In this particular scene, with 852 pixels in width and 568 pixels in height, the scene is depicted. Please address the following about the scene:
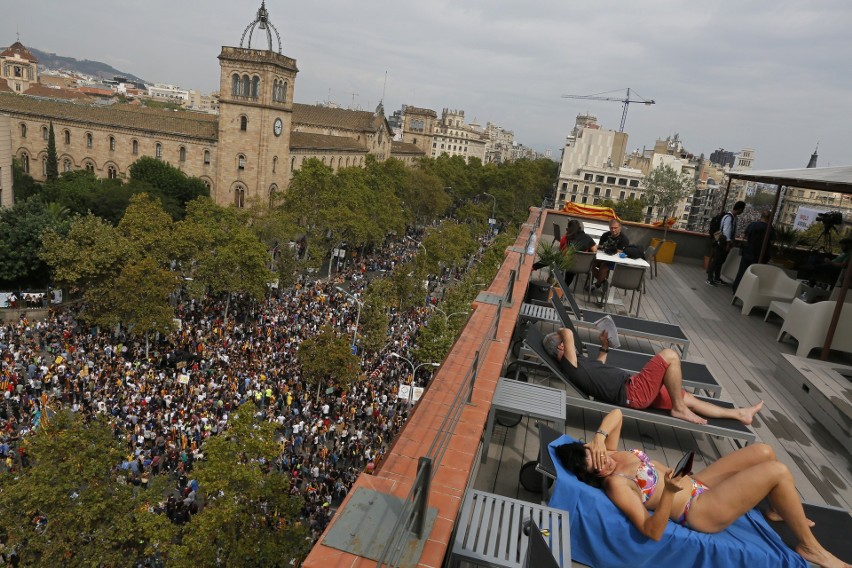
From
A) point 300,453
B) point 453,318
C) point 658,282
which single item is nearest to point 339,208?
point 453,318

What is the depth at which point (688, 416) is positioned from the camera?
4.73 meters

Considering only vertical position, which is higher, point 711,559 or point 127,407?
point 711,559

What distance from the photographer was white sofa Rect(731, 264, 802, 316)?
9.70m

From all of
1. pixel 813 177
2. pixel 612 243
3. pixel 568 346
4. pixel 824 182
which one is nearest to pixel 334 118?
pixel 612 243

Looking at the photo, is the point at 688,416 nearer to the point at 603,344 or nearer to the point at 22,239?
the point at 603,344

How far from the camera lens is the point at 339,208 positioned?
38.9 m

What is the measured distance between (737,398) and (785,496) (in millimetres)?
3305

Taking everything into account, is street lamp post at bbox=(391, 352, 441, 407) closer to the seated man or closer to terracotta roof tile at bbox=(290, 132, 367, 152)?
the seated man

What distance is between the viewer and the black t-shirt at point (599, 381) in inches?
194

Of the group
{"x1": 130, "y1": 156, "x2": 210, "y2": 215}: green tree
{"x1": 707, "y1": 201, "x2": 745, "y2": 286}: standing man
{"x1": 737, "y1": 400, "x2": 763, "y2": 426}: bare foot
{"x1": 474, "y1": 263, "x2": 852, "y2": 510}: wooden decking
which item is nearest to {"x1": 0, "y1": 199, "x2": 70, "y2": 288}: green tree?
{"x1": 130, "y1": 156, "x2": 210, "y2": 215}: green tree

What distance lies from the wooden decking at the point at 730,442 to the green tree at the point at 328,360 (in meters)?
12.2

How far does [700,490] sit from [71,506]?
11.5m

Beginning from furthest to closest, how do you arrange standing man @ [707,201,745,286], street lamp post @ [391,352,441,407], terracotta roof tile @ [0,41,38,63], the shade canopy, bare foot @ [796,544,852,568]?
1. terracotta roof tile @ [0,41,38,63]
2. street lamp post @ [391,352,441,407]
3. standing man @ [707,201,745,286]
4. the shade canopy
5. bare foot @ [796,544,852,568]

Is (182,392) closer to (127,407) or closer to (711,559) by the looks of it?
(127,407)
